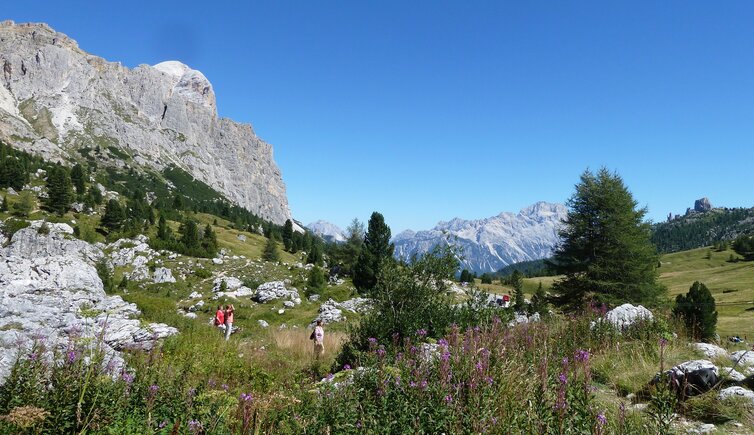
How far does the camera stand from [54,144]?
16188cm

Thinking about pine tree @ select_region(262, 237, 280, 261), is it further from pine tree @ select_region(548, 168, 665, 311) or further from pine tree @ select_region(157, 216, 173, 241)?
pine tree @ select_region(548, 168, 665, 311)

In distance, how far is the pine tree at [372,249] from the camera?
3844 cm

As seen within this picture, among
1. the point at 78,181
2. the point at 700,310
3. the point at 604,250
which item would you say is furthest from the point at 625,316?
Result: the point at 78,181

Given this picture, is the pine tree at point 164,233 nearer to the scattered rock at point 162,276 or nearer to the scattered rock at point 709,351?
the scattered rock at point 162,276

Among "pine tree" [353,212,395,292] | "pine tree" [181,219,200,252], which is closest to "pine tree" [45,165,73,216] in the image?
"pine tree" [181,219,200,252]

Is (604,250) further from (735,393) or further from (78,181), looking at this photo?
(78,181)

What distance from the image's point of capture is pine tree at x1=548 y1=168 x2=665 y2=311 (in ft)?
78.1

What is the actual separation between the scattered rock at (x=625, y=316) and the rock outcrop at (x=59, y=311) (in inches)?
396

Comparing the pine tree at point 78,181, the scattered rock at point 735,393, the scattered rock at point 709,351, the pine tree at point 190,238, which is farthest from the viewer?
the pine tree at point 78,181

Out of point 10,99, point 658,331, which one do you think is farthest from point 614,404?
point 10,99

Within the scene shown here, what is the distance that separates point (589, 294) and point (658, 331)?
14621 mm

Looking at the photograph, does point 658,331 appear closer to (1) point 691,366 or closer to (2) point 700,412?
(1) point 691,366

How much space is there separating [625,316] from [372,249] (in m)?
30.4

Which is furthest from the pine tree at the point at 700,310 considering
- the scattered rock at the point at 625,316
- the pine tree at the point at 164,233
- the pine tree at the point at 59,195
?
the pine tree at the point at 59,195
